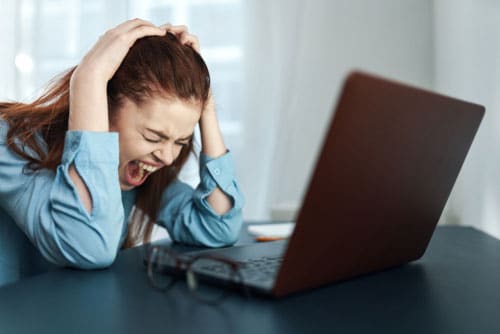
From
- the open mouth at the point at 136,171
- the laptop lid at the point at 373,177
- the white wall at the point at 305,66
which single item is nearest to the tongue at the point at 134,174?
the open mouth at the point at 136,171

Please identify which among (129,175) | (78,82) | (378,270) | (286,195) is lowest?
(286,195)

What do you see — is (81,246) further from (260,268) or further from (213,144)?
(213,144)

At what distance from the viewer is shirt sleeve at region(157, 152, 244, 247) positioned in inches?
44.2

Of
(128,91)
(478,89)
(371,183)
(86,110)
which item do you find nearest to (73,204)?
(86,110)

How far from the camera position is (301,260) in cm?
57

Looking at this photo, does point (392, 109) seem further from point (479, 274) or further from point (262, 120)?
point (262, 120)

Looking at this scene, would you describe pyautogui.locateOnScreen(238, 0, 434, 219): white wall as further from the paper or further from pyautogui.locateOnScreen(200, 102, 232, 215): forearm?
pyautogui.locateOnScreen(200, 102, 232, 215): forearm

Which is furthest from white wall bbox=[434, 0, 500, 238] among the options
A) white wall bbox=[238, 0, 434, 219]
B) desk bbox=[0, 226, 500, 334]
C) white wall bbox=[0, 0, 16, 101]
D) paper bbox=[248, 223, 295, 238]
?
white wall bbox=[0, 0, 16, 101]

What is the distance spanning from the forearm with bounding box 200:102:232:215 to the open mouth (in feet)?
0.46

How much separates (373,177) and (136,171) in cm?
63

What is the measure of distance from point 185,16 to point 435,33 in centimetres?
109

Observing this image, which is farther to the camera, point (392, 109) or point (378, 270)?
point (378, 270)

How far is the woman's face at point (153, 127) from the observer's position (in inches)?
38.8

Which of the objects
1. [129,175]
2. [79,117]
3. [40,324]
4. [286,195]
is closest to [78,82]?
[79,117]
